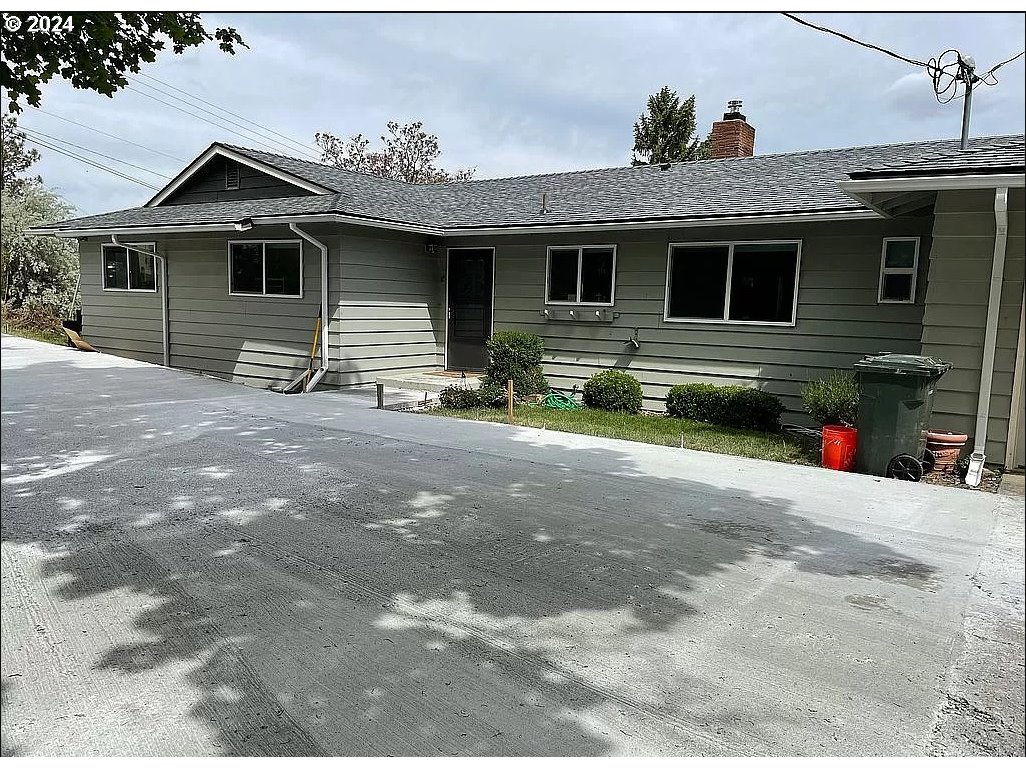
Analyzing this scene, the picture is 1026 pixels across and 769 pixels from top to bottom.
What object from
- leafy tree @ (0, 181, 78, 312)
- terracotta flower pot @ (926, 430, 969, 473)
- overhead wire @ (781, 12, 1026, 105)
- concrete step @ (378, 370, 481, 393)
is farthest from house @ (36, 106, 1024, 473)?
overhead wire @ (781, 12, 1026, 105)

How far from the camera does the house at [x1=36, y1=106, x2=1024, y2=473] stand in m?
6.78

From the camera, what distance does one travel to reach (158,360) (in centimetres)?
1365

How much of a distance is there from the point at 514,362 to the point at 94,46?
739 cm

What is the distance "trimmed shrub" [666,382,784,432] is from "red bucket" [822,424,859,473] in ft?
6.70

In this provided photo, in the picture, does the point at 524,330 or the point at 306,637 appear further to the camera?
the point at 524,330

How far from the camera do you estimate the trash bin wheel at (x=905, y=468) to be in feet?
21.2

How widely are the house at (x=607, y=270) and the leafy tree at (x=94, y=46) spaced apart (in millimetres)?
5157

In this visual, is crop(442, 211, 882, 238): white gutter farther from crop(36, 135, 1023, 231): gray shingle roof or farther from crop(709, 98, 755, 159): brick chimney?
crop(709, 98, 755, 159): brick chimney

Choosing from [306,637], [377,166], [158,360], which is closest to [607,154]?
[306,637]

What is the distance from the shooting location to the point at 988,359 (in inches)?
261

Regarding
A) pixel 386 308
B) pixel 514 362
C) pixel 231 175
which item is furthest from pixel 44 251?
pixel 514 362

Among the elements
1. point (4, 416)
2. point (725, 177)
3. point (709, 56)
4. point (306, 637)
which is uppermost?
point (725, 177)

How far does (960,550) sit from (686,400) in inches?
201

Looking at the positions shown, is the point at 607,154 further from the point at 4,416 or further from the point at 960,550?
the point at 4,416
